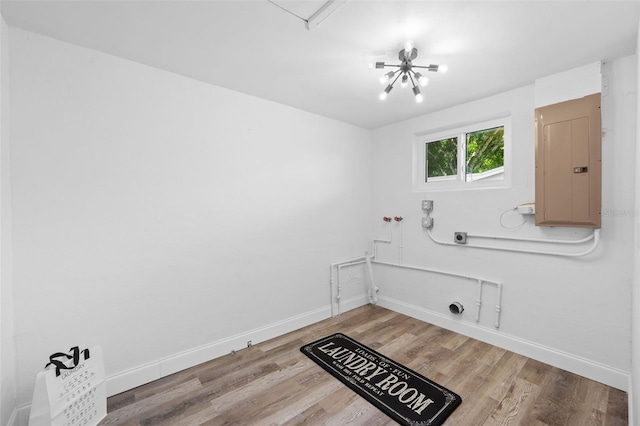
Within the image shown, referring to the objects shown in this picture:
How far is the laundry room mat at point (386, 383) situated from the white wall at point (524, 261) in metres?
1.09

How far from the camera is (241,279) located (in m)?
2.60

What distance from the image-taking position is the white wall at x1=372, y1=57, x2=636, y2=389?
2002 mm

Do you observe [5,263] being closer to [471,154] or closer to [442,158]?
[442,158]

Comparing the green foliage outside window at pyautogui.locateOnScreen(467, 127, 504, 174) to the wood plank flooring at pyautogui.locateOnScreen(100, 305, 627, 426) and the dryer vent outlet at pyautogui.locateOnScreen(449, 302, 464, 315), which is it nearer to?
the dryer vent outlet at pyautogui.locateOnScreen(449, 302, 464, 315)

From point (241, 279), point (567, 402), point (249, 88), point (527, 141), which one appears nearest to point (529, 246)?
point (527, 141)

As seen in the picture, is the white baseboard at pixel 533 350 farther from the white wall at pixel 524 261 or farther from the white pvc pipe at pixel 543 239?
the white pvc pipe at pixel 543 239

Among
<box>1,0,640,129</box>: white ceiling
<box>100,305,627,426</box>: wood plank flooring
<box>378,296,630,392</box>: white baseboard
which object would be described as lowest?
<box>100,305,627,426</box>: wood plank flooring

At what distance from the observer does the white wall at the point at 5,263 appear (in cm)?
148

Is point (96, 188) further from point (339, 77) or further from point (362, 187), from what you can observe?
point (362, 187)

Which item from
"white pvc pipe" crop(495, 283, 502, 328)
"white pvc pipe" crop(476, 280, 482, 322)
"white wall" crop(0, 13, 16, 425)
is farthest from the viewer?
"white pvc pipe" crop(476, 280, 482, 322)

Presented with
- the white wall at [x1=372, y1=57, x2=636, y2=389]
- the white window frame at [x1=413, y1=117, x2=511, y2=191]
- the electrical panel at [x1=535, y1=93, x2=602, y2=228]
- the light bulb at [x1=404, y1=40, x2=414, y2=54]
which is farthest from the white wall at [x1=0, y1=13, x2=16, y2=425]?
the electrical panel at [x1=535, y1=93, x2=602, y2=228]

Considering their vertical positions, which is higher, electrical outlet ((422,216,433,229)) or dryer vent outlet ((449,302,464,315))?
electrical outlet ((422,216,433,229))

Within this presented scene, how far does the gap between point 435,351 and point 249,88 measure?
119 inches

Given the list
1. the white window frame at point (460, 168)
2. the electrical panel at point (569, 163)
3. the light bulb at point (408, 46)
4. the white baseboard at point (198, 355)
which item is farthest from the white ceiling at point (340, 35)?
the white baseboard at point (198, 355)
